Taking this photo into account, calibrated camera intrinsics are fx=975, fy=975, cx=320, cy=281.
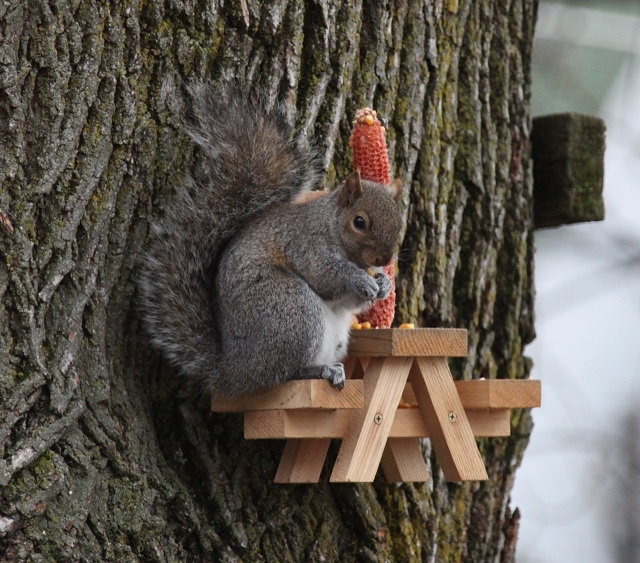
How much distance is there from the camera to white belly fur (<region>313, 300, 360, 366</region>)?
1697 mm

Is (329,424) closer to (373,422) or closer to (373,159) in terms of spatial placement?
(373,422)

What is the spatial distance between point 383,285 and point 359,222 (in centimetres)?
12

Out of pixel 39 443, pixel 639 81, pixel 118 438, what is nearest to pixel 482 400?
pixel 118 438

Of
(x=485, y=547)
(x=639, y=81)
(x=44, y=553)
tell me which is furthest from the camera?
(x=639, y=81)

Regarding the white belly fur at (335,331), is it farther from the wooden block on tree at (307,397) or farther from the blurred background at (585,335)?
the blurred background at (585,335)

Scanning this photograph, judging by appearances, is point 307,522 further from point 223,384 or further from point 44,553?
point 44,553

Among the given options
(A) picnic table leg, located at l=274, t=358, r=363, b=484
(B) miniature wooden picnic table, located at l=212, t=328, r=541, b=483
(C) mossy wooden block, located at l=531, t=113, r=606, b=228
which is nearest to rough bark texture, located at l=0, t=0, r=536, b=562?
(A) picnic table leg, located at l=274, t=358, r=363, b=484

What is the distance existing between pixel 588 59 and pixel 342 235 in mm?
2512

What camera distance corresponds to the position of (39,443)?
1595mm

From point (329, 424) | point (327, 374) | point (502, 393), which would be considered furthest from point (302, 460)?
point (502, 393)

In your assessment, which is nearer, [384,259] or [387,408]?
[387,408]

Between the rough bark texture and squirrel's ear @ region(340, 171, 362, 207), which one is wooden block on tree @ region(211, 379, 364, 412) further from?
squirrel's ear @ region(340, 171, 362, 207)

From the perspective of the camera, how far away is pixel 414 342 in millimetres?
1628

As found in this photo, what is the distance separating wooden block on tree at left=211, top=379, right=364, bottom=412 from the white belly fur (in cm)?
9
